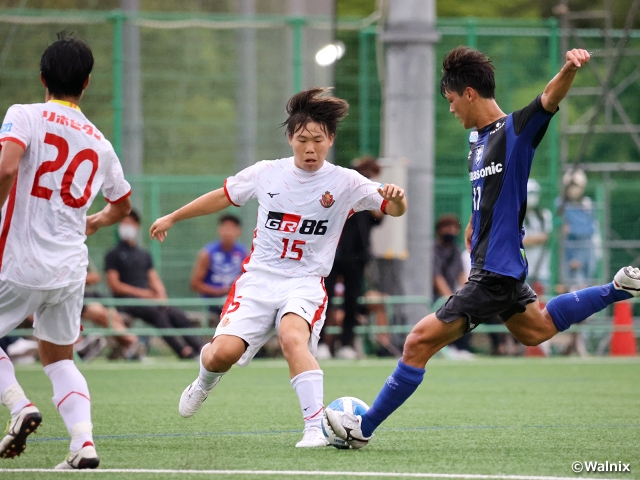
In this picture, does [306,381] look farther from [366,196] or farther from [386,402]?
[366,196]

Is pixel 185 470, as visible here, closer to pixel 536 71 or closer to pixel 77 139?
pixel 77 139

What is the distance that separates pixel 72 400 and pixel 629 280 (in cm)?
294

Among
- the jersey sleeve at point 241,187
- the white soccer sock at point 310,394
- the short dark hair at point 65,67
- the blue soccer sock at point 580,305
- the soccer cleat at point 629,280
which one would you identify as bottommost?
the white soccer sock at point 310,394

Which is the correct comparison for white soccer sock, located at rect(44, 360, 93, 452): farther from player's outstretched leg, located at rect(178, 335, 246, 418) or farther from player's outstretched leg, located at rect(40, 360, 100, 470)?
player's outstretched leg, located at rect(178, 335, 246, 418)

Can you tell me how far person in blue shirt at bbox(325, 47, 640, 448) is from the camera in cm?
566

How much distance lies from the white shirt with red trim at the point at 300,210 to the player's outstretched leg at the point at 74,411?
1363mm

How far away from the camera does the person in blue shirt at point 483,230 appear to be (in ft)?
18.6

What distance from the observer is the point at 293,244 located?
6129 millimetres

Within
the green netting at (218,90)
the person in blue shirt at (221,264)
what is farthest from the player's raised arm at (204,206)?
the green netting at (218,90)

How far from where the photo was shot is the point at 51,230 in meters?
5.10

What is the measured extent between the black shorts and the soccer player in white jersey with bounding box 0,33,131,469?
5.97 feet

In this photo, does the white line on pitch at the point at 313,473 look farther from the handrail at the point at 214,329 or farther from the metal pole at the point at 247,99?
the metal pole at the point at 247,99

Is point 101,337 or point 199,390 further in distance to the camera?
point 101,337

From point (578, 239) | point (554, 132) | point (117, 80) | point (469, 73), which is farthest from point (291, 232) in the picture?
point (554, 132)
